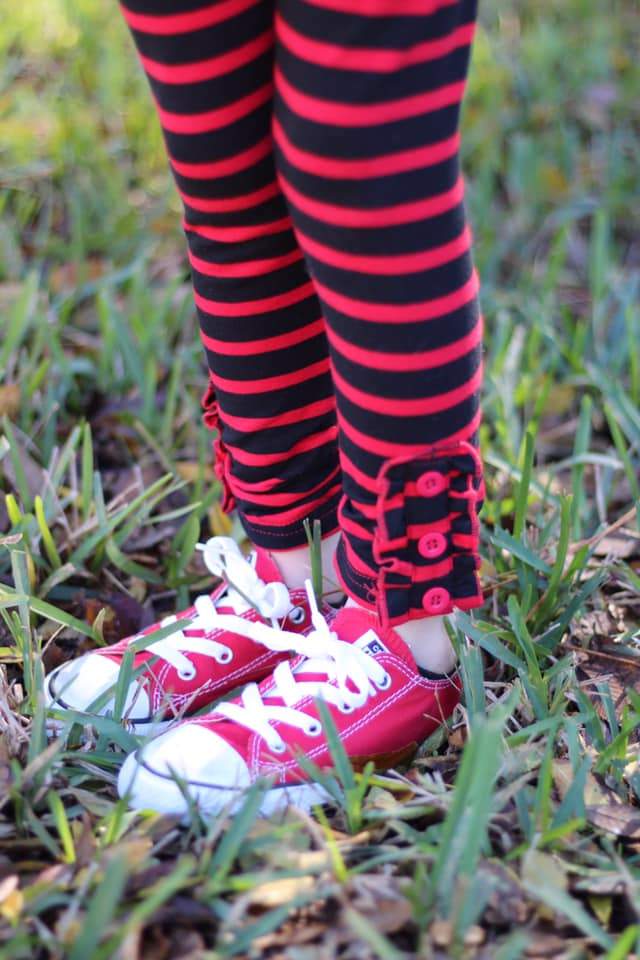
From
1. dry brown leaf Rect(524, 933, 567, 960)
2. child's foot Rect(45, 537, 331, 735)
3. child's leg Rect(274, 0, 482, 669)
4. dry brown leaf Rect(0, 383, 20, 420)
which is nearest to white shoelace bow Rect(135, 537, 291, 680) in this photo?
child's foot Rect(45, 537, 331, 735)

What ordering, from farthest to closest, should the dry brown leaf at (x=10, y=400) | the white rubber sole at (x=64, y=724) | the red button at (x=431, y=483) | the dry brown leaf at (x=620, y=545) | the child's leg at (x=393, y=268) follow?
the dry brown leaf at (x=10, y=400) < the dry brown leaf at (x=620, y=545) < the white rubber sole at (x=64, y=724) < the red button at (x=431, y=483) < the child's leg at (x=393, y=268)

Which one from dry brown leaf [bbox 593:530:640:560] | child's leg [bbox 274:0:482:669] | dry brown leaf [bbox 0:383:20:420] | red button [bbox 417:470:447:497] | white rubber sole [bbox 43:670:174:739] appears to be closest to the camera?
child's leg [bbox 274:0:482:669]

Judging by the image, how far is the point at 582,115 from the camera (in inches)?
79.0

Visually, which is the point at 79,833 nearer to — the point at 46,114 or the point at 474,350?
the point at 474,350

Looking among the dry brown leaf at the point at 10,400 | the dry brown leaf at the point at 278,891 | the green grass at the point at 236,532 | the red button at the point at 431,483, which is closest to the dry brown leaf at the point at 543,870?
the green grass at the point at 236,532

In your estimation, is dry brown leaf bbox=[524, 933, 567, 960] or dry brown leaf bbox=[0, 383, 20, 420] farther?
dry brown leaf bbox=[0, 383, 20, 420]

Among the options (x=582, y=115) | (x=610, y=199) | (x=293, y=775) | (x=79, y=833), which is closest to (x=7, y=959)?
(x=79, y=833)

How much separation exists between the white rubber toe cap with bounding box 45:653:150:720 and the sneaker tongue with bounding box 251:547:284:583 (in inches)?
5.8

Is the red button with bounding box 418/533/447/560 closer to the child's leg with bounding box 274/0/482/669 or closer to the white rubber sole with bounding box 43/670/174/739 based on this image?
the child's leg with bounding box 274/0/482/669

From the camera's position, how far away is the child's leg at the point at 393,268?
→ 0.61 m

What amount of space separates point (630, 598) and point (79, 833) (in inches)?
23.1

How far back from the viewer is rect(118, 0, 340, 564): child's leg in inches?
26.4

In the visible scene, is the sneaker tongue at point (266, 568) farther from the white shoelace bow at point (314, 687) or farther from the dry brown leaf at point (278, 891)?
the dry brown leaf at point (278, 891)

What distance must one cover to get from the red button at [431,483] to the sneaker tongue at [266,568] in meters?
0.23
